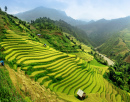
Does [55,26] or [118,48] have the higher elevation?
[55,26]

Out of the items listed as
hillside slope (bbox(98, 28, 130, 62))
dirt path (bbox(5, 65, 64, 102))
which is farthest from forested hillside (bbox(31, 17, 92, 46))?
dirt path (bbox(5, 65, 64, 102))

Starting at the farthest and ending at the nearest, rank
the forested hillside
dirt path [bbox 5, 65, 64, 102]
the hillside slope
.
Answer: the hillside slope < the forested hillside < dirt path [bbox 5, 65, 64, 102]

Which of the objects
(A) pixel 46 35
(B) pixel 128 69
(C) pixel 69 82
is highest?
(A) pixel 46 35

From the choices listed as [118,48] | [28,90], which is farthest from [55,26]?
[118,48]

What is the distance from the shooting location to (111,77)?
937 inches

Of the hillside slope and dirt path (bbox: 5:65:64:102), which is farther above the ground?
the hillside slope

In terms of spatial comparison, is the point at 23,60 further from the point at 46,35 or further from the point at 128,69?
the point at 128,69

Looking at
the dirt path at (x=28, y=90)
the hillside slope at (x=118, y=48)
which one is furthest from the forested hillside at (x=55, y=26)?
the dirt path at (x=28, y=90)

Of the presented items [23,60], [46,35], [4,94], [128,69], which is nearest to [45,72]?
[23,60]

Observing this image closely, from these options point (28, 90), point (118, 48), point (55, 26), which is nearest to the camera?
point (28, 90)

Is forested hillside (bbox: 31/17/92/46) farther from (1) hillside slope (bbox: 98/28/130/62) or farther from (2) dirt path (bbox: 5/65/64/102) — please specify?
(2) dirt path (bbox: 5/65/64/102)

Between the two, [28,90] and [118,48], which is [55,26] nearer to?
[28,90]

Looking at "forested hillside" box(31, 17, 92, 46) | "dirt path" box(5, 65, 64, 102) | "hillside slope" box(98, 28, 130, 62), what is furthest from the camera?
"hillside slope" box(98, 28, 130, 62)

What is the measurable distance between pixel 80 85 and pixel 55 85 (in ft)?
16.0
